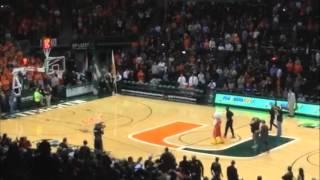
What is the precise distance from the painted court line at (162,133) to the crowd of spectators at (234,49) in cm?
472

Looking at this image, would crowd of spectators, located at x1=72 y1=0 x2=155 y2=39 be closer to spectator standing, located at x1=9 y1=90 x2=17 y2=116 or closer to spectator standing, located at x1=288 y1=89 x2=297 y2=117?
spectator standing, located at x1=9 y1=90 x2=17 y2=116

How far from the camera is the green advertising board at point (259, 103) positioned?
31.6 metres

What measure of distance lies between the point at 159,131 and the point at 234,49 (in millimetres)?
8603

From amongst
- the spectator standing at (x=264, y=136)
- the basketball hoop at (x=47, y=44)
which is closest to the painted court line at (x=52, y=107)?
the basketball hoop at (x=47, y=44)

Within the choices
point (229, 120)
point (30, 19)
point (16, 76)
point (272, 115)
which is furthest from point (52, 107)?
point (272, 115)

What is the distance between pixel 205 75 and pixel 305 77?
4950 mm

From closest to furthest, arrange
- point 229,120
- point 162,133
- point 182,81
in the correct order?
point 229,120 < point 162,133 < point 182,81

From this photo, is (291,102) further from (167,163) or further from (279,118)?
(167,163)

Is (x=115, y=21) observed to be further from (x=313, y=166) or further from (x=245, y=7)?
(x=313, y=166)

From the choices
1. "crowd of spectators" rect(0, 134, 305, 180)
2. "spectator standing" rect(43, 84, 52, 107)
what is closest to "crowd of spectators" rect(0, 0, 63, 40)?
"spectator standing" rect(43, 84, 52, 107)

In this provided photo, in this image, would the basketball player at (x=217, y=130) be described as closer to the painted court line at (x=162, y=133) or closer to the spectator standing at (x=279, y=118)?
the painted court line at (x=162, y=133)

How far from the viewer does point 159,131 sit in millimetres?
29312

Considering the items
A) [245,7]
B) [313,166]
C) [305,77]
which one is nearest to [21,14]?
[245,7]

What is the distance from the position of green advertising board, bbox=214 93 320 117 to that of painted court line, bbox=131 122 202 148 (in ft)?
13.5
